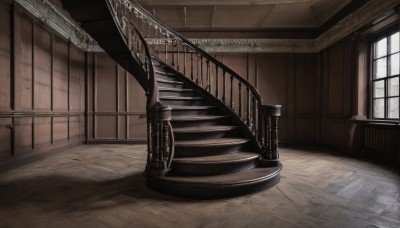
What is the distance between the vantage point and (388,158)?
4137 millimetres

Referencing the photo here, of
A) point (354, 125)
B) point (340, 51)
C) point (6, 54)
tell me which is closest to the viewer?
→ point (6, 54)

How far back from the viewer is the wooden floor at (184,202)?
1914 mm

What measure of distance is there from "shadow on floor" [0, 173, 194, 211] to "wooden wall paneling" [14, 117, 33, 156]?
1.05 meters

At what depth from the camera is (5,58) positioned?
3.44 metres

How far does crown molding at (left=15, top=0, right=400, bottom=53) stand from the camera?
4.12 meters

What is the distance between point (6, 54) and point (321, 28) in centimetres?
686

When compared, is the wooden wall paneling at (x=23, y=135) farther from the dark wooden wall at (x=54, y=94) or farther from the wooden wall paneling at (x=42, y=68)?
the wooden wall paneling at (x=42, y=68)

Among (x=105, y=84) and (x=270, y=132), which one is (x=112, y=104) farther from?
(x=270, y=132)

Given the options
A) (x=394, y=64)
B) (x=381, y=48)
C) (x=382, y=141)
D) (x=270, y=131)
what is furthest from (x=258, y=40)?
(x=270, y=131)

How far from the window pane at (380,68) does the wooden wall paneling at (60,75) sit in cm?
669

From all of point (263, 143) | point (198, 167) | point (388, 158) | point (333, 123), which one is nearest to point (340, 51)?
point (333, 123)

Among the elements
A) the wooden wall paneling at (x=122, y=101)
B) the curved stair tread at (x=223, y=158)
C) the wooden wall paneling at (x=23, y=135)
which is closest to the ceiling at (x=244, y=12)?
the wooden wall paneling at (x=122, y=101)

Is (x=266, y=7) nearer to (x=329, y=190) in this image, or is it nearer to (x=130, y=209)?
(x=329, y=190)

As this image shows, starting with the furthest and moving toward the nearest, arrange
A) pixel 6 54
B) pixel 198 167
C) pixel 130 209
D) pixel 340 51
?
pixel 340 51, pixel 6 54, pixel 198 167, pixel 130 209
